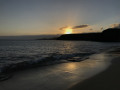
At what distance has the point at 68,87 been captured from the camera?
3920mm

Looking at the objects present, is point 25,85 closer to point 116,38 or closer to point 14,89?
point 14,89

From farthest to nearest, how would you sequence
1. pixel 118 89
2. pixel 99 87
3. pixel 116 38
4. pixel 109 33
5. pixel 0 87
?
pixel 109 33 < pixel 116 38 < pixel 0 87 < pixel 99 87 < pixel 118 89

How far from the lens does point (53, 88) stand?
12.8ft

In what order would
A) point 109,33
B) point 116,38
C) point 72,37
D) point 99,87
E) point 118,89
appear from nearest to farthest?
point 118,89 < point 99,87 < point 116,38 < point 109,33 < point 72,37

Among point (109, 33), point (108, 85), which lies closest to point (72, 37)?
point (109, 33)

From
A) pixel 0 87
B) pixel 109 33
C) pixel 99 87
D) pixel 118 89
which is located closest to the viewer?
pixel 118 89

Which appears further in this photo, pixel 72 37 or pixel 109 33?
pixel 72 37

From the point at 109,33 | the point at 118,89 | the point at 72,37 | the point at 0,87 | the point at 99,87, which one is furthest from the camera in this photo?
the point at 72,37

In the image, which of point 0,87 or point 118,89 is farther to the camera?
point 0,87

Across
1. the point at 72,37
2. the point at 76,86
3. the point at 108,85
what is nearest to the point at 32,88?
the point at 76,86

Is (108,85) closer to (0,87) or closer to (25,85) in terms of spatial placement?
(25,85)

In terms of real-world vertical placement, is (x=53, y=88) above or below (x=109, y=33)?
below

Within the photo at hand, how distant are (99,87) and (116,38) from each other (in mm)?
99289

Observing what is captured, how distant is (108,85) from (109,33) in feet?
345
